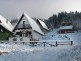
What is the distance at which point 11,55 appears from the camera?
21.7 m

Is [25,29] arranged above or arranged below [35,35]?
above

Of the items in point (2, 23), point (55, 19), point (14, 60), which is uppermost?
point (55, 19)

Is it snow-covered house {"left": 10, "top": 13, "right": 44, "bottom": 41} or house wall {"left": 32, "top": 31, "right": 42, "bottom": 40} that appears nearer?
snow-covered house {"left": 10, "top": 13, "right": 44, "bottom": 41}

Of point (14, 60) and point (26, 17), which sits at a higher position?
point (26, 17)

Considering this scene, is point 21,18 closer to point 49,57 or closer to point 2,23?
point 2,23

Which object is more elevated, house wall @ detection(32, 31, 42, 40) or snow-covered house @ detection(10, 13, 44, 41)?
snow-covered house @ detection(10, 13, 44, 41)

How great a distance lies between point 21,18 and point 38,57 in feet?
146

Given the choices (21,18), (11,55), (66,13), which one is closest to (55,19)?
(66,13)

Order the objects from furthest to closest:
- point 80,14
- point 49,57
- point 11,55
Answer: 1. point 80,14
2. point 11,55
3. point 49,57

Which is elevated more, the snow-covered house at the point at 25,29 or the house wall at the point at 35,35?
the snow-covered house at the point at 25,29

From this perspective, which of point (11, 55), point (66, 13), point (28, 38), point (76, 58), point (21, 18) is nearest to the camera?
point (76, 58)

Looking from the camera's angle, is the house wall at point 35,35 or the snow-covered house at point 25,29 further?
the house wall at point 35,35

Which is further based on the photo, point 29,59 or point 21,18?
point 21,18

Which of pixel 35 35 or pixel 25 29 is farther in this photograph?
pixel 35 35
